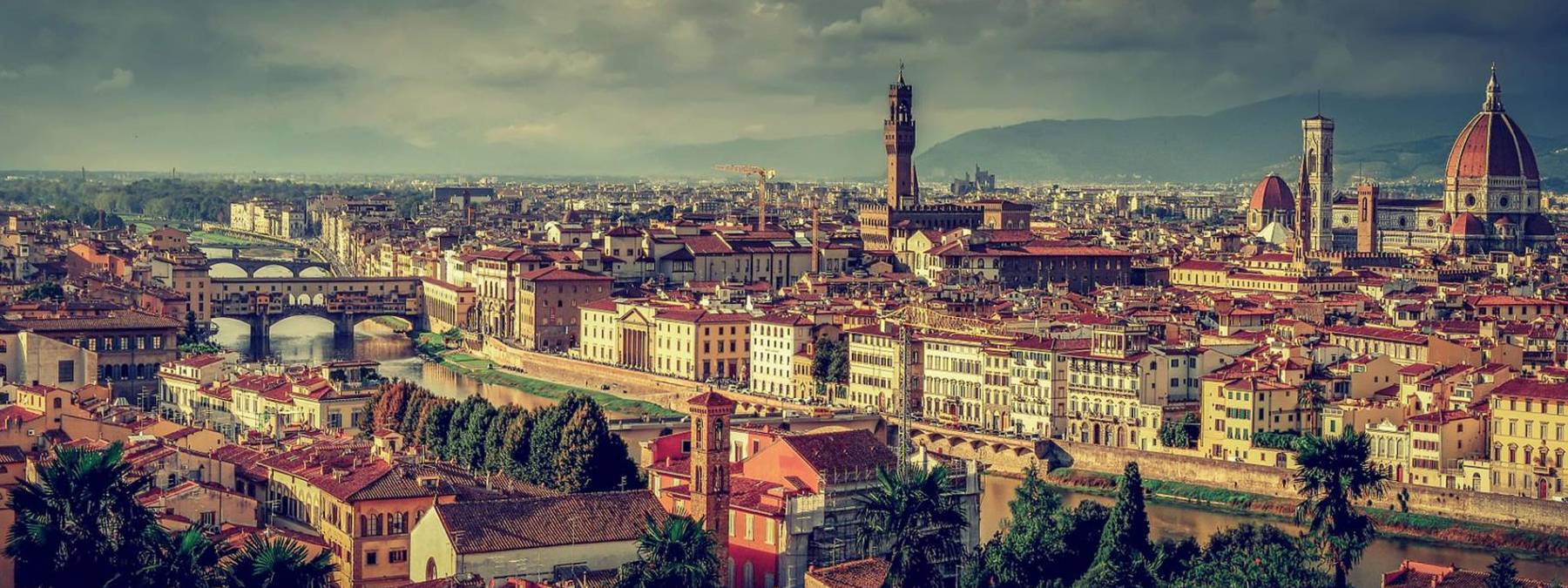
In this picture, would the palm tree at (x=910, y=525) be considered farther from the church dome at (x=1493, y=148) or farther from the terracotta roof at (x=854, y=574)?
the church dome at (x=1493, y=148)

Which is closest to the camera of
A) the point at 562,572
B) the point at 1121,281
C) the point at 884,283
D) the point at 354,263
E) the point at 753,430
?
the point at 562,572

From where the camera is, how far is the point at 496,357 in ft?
166

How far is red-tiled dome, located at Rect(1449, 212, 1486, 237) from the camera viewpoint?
73562 millimetres

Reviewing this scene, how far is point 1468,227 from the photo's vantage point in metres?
73.8

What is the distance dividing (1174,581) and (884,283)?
35375 mm

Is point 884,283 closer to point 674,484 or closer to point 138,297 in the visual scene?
point 138,297

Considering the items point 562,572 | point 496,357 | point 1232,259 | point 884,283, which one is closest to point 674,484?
point 562,572

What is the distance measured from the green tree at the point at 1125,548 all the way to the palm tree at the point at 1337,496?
5.90 feet

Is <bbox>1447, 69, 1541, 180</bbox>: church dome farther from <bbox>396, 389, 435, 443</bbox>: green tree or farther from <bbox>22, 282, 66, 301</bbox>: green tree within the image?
<bbox>396, 389, 435, 443</bbox>: green tree

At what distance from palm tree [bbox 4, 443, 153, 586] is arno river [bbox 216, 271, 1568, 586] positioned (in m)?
11.2

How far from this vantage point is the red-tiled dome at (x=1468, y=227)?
73562 millimetres

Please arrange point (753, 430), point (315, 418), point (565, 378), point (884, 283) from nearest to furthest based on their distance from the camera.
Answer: point (753, 430) < point (315, 418) < point (565, 378) < point (884, 283)

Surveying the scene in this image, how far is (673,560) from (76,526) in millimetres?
4501

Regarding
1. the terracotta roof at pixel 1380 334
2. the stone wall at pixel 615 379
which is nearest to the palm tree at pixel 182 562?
the stone wall at pixel 615 379
